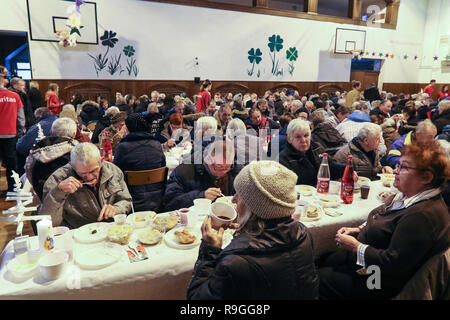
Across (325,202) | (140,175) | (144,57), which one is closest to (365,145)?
(325,202)

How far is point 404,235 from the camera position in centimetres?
162

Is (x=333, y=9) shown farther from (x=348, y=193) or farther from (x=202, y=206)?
(x=202, y=206)

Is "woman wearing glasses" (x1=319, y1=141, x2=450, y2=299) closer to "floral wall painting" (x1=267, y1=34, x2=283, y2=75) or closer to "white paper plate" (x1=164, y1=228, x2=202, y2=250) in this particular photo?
"white paper plate" (x1=164, y1=228, x2=202, y2=250)

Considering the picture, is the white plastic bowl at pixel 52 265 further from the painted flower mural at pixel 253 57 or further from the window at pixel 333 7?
the window at pixel 333 7

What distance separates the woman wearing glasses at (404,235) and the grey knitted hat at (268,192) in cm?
76

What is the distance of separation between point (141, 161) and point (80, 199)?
850 mm

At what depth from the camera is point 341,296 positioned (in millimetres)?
1915

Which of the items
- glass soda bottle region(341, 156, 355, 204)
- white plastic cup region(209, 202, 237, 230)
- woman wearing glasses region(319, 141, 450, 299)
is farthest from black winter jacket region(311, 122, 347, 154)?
white plastic cup region(209, 202, 237, 230)

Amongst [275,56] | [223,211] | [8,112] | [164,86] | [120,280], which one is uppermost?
[275,56]

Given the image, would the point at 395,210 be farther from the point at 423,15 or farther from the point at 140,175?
the point at 423,15

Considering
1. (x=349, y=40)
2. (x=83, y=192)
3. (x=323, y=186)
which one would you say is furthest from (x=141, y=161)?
(x=349, y=40)

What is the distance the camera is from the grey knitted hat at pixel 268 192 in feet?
4.17

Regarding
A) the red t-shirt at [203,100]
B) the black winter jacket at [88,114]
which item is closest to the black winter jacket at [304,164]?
the black winter jacket at [88,114]
